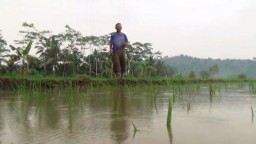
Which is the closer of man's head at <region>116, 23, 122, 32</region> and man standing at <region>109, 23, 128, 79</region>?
man's head at <region>116, 23, 122, 32</region>

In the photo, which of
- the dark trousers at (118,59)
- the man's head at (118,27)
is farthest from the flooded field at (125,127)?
the dark trousers at (118,59)

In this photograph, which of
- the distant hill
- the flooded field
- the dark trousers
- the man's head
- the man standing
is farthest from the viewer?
the distant hill

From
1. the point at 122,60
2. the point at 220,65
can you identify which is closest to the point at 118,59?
the point at 122,60

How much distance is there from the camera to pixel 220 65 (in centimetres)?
7844

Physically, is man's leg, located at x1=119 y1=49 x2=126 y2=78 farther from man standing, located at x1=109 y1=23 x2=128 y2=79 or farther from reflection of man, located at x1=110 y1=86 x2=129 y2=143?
reflection of man, located at x1=110 y1=86 x2=129 y2=143

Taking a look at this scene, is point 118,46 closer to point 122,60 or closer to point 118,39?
point 118,39

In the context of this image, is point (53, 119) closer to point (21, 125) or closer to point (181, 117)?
point (21, 125)

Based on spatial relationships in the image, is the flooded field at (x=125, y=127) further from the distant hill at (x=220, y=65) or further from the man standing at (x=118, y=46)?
the distant hill at (x=220, y=65)

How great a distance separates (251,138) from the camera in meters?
1.82

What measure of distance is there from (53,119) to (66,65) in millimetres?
24533

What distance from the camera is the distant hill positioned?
73.2 metres

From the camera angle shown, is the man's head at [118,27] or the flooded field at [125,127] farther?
the man's head at [118,27]

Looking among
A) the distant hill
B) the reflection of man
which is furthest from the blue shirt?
the distant hill

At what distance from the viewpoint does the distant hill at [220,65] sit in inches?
2881
